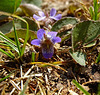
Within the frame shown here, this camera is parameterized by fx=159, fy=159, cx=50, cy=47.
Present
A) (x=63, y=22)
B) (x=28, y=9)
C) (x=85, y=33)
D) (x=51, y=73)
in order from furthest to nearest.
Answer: (x=28, y=9), (x=63, y=22), (x=85, y=33), (x=51, y=73)

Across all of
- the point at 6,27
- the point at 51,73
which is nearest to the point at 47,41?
the point at 51,73

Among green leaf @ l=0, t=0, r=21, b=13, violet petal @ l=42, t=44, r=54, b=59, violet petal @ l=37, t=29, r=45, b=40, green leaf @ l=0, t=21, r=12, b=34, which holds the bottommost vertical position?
violet petal @ l=42, t=44, r=54, b=59

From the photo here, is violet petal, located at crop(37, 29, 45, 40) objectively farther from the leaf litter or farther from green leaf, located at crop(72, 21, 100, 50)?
Result: green leaf, located at crop(72, 21, 100, 50)

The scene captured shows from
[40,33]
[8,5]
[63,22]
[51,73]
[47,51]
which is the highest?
[8,5]

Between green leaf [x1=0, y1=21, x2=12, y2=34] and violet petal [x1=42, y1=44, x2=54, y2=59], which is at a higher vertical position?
green leaf [x1=0, y1=21, x2=12, y2=34]

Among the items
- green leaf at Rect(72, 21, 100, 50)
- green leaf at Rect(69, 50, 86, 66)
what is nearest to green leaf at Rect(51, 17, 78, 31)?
green leaf at Rect(72, 21, 100, 50)

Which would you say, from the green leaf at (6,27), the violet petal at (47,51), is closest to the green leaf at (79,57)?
the violet petal at (47,51)

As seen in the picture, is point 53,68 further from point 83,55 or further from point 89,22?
point 89,22

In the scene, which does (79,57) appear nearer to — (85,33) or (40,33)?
(85,33)
